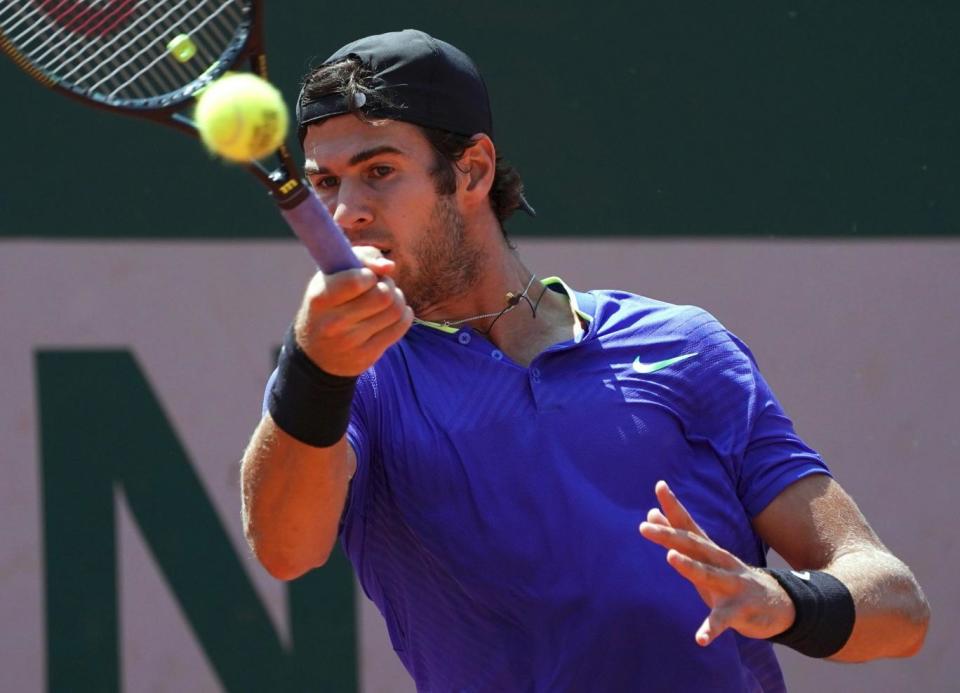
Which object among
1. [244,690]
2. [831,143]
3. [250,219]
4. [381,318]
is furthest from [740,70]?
[381,318]

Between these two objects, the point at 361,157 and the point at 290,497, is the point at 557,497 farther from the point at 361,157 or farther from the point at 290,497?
the point at 361,157

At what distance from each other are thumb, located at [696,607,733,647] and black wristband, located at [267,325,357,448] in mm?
523

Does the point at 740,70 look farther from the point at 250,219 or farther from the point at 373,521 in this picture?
the point at 373,521

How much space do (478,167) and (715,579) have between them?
38.4 inches

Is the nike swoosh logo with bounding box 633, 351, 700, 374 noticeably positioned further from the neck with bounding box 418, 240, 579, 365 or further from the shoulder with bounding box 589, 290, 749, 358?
the neck with bounding box 418, 240, 579, 365

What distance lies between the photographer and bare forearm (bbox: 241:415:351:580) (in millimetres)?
2012

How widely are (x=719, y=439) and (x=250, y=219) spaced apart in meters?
2.10

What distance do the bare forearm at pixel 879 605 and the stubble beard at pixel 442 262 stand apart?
755mm

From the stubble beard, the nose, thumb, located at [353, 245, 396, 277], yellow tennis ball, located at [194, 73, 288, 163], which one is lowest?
the stubble beard

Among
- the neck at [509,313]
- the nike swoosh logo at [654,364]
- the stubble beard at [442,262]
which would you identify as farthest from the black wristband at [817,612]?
the stubble beard at [442,262]

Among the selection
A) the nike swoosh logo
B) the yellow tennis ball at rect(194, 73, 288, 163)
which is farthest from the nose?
the yellow tennis ball at rect(194, 73, 288, 163)

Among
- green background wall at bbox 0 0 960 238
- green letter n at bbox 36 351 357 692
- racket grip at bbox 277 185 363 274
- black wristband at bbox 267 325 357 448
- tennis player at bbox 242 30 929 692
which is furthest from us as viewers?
green background wall at bbox 0 0 960 238

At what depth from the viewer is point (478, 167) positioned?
2.68 metres

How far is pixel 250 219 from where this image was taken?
423cm
